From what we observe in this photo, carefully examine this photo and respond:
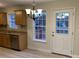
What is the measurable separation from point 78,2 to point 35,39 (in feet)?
8.74

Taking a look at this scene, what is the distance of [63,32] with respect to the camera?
4418 mm

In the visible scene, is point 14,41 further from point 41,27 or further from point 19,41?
point 41,27

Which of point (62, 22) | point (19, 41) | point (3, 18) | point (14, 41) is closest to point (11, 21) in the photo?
point (3, 18)

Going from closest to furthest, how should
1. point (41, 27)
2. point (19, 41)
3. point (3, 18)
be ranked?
point (19, 41)
point (41, 27)
point (3, 18)

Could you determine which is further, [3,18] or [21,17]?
[3,18]

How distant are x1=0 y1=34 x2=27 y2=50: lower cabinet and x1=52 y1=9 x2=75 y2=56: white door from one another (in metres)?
1.58

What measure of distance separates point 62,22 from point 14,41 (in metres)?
2.54

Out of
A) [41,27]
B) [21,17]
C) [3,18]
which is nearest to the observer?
[41,27]

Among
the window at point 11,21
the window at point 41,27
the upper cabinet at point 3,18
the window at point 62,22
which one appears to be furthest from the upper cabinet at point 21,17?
the window at point 62,22

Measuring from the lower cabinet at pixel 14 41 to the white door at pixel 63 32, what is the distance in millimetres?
1576

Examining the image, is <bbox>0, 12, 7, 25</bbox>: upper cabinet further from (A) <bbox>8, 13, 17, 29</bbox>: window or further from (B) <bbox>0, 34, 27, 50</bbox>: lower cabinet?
(B) <bbox>0, 34, 27, 50</bbox>: lower cabinet

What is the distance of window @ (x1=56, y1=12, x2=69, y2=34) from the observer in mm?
4293

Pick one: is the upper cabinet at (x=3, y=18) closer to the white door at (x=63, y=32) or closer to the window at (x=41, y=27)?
the window at (x=41, y=27)

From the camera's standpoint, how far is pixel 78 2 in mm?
3971
